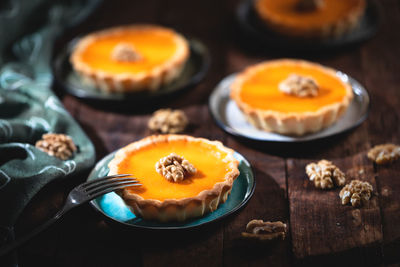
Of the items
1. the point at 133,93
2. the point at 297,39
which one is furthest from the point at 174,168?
the point at 297,39

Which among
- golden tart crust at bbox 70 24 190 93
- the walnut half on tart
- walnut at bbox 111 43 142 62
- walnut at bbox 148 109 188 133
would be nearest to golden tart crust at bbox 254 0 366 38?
golden tart crust at bbox 70 24 190 93

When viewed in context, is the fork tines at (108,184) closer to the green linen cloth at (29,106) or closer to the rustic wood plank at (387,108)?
the green linen cloth at (29,106)

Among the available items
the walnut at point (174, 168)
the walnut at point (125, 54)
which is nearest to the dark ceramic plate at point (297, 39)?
the walnut at point (125, 54)

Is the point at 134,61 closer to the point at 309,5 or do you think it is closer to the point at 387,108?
the point at 309,5

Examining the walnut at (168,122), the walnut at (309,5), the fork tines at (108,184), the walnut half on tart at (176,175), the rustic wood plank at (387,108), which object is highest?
the walnut at (309,5)

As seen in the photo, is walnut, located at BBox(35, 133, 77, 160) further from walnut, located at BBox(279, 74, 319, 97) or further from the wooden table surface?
walnut, located at BBox(279, 74, 319, 97)

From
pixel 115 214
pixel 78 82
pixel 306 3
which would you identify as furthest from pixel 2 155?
pixel 306 3
